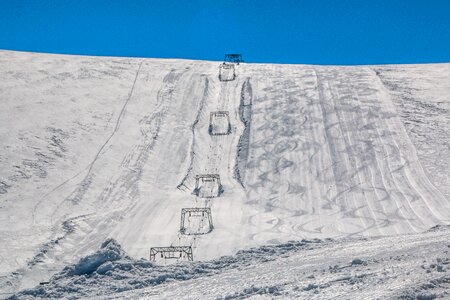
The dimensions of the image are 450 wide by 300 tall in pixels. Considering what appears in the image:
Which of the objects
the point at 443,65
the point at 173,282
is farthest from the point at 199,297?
the point at 443,65

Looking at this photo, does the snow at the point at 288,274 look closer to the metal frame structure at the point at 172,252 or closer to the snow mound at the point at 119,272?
the snow mound at the point at 119,272

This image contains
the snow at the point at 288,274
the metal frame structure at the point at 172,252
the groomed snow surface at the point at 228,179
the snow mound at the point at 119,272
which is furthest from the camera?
the metal frame structure at the point at 172,252

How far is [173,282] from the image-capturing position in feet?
39.4

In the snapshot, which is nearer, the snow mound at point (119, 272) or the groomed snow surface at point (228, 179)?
the groomed snow surface at point (228, 179)

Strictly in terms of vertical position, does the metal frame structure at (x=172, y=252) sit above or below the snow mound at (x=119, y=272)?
above

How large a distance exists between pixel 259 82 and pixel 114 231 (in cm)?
1565

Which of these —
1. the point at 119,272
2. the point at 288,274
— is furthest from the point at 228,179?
the point at 288,274

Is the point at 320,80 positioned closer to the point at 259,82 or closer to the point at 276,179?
the point at 259,82

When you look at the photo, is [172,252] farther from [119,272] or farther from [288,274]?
[288,274]

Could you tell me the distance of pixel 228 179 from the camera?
2180 centimetres

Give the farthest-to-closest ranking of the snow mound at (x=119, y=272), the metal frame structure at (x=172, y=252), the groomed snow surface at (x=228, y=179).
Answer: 1. the metal frame structure at (x=172, y=252)
2. the snow mound at (x=119, y=272)
3. the groomed snow surface at (x=228, y=179)

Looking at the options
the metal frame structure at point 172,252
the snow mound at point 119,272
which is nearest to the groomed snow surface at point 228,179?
the snow mound at point 119,272

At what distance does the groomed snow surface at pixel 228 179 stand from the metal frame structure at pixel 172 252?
10.8 inches

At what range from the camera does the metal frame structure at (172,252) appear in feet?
52.3
